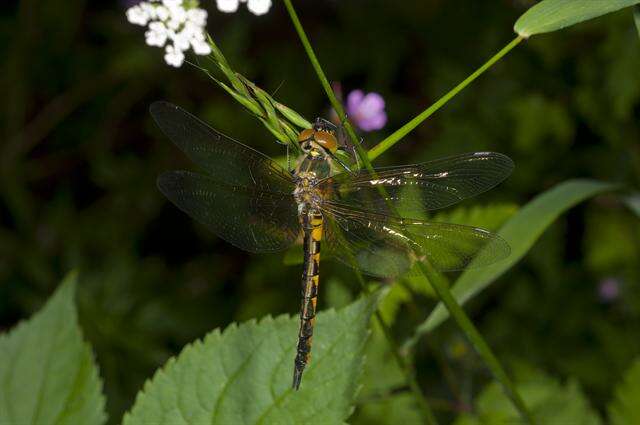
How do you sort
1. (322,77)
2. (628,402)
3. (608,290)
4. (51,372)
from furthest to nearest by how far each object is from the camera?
(608,290) → (628,402) → (51,372) → (322,77)

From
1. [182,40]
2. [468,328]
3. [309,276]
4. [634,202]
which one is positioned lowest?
[468,328]

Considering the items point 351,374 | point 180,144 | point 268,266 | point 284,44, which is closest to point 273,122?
point 351,374

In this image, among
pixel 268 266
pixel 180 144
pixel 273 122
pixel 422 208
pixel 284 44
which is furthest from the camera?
pixel 284 44

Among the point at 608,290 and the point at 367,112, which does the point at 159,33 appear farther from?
the point at 608,290

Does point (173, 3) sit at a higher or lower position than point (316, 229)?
higher

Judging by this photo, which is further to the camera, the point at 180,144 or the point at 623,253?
the point at 623,253

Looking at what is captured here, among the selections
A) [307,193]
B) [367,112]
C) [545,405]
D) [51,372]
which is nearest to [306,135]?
[307,193]

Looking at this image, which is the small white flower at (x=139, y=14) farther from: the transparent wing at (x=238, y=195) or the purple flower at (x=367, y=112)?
the purple flower at (x=367, y=112)

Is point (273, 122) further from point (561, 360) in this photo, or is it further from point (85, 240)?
point (85, 240)

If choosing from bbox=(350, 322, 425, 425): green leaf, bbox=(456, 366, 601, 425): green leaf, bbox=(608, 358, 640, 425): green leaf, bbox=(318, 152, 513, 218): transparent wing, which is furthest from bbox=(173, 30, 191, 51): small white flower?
bbox=(608, 358, 640, 425): green leaf
